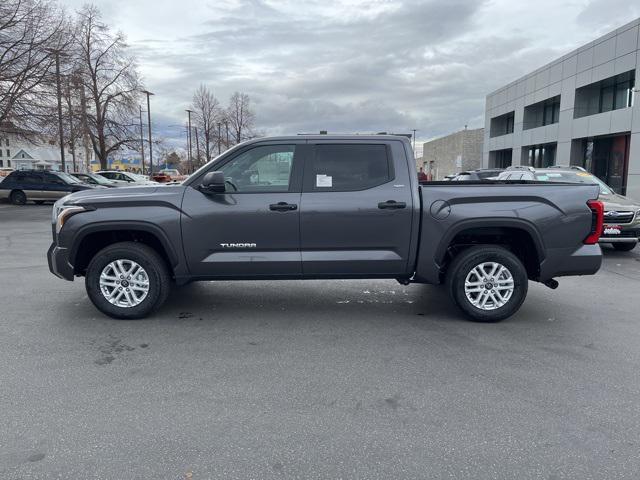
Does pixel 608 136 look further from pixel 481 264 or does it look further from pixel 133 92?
pixel 133 92

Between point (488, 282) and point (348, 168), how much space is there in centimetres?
193

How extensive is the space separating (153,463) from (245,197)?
288 centimetres

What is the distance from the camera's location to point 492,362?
4199 millimetres

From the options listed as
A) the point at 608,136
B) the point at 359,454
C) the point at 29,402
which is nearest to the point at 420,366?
the point at 359,454

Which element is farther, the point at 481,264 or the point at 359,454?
the point at 481,264

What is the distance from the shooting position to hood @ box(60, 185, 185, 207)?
509cm

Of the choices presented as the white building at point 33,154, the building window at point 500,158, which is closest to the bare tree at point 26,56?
the white building at point 33,154

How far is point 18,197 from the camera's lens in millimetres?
22797

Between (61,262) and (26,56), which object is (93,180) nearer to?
(26,56)

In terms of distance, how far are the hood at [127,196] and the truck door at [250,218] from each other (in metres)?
0.20

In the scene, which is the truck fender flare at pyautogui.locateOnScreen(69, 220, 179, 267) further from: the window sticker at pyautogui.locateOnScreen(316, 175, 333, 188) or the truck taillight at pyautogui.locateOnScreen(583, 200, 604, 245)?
the truck taillight at pyautogui.locateOnScreen(583, 200, 604, 245)

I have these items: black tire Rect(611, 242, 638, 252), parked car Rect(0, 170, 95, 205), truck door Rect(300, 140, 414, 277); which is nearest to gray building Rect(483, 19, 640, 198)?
black tire Rect(611, 242, 638, 252)

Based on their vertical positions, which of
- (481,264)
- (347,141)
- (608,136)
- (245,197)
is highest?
(608,136)

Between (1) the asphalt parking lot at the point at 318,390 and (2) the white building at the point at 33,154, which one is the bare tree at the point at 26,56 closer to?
(2) the white building at the point at 33,154
